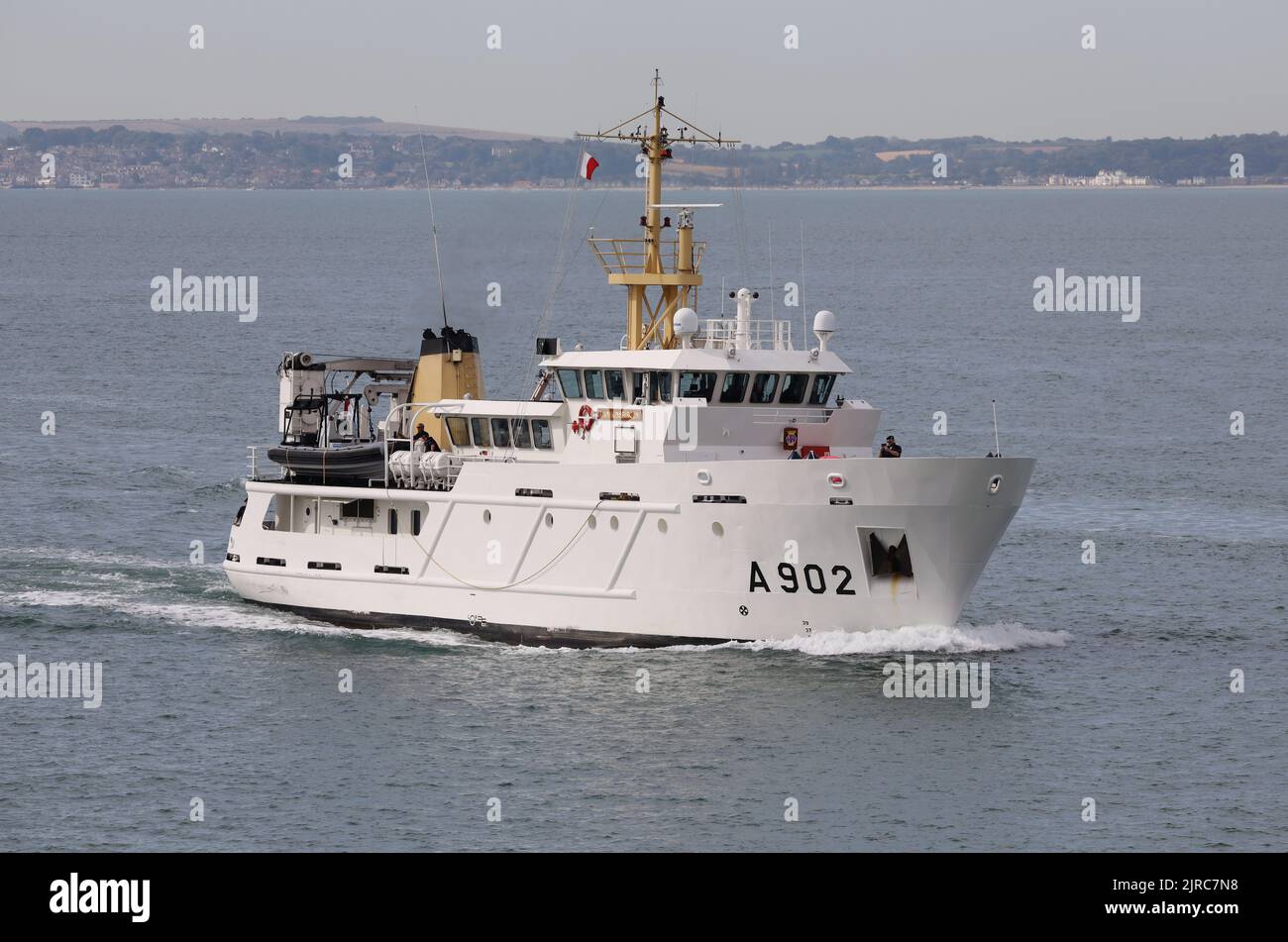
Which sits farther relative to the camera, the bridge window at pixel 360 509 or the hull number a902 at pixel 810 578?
the bridge window at pixel 360 509

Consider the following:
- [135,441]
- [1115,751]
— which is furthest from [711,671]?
[135,441]

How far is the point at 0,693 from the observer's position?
37.2 metres

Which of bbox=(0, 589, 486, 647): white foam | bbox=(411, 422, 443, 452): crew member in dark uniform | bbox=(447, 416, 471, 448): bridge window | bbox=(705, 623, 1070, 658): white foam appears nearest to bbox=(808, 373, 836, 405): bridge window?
bbox=(705, 623, 1070, 658): white foam

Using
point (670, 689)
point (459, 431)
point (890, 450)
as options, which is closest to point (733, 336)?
point (890, 450)

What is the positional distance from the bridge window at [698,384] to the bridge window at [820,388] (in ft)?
7.18

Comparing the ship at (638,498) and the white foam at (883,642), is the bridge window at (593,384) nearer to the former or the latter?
the ship at (638,498)

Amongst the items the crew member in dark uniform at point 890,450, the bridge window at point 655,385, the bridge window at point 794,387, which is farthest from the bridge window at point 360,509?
the crew member in dark uniform at point 890,450

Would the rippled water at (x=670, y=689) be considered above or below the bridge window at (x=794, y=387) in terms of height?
below

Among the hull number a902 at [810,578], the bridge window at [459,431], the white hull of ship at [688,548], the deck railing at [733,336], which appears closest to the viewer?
the white hull of ship at [688,548]

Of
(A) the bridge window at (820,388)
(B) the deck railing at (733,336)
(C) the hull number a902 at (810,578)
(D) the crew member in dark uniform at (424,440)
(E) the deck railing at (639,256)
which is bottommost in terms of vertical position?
(C) the hull number a902 at (810,578)

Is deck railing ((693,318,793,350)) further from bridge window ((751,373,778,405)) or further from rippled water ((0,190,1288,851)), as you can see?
rippled water ((0,190,1288,851))

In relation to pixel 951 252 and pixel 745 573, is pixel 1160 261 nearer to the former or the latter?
pixel 951 252

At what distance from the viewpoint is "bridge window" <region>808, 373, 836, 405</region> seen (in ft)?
131

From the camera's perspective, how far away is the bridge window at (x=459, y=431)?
137 feet
